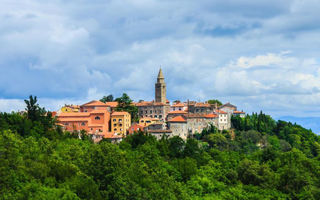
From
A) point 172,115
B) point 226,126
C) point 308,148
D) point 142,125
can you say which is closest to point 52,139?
point 142,125

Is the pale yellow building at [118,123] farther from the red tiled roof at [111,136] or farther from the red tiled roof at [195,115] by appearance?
the red tiled roof at [195,115]

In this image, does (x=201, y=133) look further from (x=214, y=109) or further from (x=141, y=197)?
(x=141, y=197)

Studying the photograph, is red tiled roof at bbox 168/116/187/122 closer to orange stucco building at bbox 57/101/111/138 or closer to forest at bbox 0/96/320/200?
orange stucco building at bbox 57/101/111/138

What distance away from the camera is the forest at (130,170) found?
40625 millimetres

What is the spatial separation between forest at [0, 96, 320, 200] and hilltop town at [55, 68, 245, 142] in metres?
22.3

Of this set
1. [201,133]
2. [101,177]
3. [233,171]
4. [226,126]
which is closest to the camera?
[101,177]

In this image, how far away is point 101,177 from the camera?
4531 cm

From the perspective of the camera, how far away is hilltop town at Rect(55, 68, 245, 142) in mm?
98438

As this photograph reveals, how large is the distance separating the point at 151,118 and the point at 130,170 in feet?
215

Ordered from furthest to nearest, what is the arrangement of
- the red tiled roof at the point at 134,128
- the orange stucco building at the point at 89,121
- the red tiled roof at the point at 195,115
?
1. the red tiled roof at the point at 195,115
2. the red tiled roof at the point at 134,128
3. the orange stucco building at the point at 89,121

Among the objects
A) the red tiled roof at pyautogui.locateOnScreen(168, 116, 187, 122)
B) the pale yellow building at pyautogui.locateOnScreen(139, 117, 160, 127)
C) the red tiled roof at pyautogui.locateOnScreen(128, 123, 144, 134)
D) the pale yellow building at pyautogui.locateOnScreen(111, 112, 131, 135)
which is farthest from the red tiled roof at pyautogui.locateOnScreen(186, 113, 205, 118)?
the pale yellow building at pyautogui.locateOnScreen(111, 112, 131, 135)

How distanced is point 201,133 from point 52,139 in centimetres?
4613

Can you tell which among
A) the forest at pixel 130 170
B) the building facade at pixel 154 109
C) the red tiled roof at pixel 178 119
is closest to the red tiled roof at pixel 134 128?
the red tiled roof at pixel 178 119

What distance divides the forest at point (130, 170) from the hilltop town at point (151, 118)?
22.3 m
